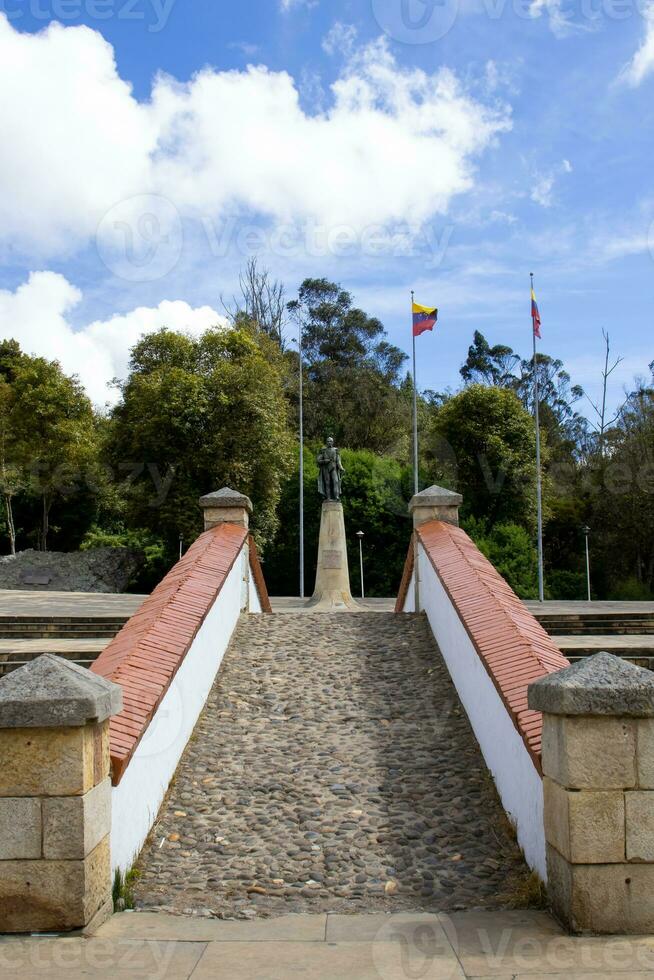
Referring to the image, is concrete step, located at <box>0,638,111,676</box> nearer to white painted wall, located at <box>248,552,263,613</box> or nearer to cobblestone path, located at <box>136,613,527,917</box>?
cobblestone path, located at <box>136,613,527,917</box>

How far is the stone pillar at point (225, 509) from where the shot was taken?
10.6 m

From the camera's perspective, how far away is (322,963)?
332cm

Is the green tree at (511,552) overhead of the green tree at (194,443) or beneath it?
beneath

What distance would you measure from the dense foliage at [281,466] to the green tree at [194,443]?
1.8 inches

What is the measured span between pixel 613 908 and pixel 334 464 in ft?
40.6

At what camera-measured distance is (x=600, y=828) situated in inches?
143

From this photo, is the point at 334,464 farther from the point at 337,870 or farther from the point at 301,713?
the point at 337,870

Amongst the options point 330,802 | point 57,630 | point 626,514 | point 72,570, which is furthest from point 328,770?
point 626,514

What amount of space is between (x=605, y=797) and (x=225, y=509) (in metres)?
7.54

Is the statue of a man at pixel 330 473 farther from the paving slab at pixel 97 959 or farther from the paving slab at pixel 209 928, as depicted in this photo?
the paving slab at pixel 97 959

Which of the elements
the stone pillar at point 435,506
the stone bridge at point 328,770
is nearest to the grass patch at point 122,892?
the stone bridge at point 328,770

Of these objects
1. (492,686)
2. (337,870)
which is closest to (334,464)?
(492,686)

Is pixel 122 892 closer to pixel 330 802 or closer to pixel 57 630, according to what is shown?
pixel 330 802

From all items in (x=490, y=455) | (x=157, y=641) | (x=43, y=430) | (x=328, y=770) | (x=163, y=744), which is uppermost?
(x=43, y=430)
